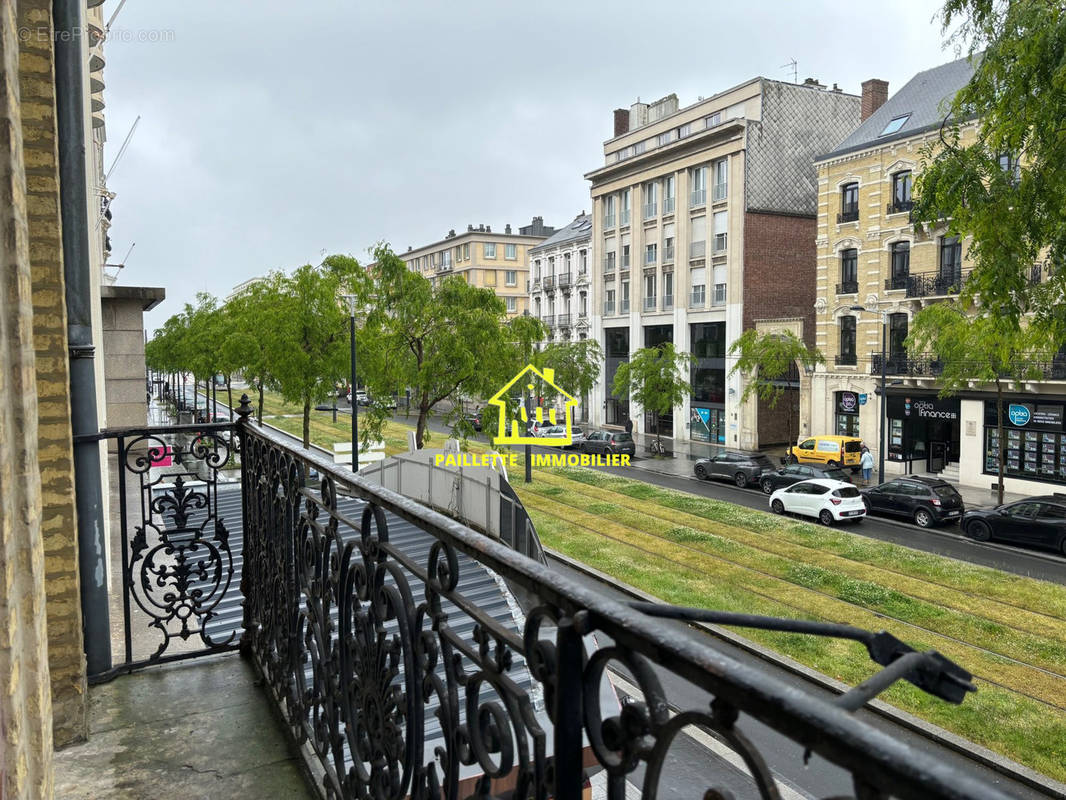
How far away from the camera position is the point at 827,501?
22672 millimetres

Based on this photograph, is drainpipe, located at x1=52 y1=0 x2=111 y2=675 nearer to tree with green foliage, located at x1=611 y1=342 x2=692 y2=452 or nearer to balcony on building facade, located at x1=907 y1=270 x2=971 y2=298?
balcony on building facade, located at x1=907 y1=270 x2=971 y2=298

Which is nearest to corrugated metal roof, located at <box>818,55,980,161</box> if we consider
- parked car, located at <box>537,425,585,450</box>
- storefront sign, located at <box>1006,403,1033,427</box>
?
storefront sign, located at <box>1006,403,1033,427</box>

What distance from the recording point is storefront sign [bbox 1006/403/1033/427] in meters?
27.8

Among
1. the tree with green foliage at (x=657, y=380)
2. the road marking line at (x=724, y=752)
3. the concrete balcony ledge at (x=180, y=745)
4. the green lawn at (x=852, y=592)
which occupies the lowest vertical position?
the road marking line at (x=724, y=752)

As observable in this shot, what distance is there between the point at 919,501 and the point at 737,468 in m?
7.64

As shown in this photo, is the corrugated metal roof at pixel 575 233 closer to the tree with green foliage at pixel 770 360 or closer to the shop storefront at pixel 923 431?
the tree with green foliage at pixel 770 360

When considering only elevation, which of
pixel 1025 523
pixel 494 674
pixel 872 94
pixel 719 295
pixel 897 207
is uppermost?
pixel 872 94

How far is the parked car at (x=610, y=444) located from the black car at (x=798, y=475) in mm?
10254

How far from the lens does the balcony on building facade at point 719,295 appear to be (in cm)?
4238

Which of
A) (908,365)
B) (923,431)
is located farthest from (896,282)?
(923,431)

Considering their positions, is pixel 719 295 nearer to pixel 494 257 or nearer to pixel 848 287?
pixel 848 287

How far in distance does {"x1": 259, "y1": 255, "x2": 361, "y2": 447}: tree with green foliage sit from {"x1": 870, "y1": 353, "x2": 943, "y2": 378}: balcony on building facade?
68.3 feet

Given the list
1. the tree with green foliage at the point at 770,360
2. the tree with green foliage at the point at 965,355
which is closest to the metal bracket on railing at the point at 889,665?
the tree with green foliage at the point at 965,355

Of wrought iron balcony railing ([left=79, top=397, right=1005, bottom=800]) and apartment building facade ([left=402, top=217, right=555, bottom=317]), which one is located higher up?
apartment building facade ([left=402, top=217, right=555, bottom=317])
